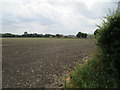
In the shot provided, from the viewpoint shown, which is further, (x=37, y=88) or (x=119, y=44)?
(x=37, y=88)

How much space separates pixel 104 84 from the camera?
353 centimetres

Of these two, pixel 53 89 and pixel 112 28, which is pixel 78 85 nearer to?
pixel 53 89

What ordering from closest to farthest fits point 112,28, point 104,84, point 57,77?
1. point 104,84
2. point 112,28
3. point 57,77

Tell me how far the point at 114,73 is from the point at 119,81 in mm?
263

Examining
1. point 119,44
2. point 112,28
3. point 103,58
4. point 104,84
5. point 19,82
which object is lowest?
point 19,82

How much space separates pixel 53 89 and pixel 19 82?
4.61 feet

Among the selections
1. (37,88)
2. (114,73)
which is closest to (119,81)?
(114,73)

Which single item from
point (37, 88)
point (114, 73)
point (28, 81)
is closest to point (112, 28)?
point (114, 73)

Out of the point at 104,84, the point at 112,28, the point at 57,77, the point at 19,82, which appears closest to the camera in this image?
the point at 104,84

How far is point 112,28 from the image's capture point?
150 inches

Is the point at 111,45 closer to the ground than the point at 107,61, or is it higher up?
higher up

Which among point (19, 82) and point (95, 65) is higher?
point (95, 65)

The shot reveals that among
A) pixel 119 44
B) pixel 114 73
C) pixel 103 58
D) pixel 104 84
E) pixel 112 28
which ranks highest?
pixel 112 28

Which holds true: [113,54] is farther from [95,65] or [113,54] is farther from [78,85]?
[78,85]
